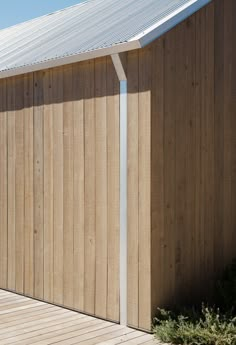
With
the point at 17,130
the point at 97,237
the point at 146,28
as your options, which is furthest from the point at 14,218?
the point at 146,28

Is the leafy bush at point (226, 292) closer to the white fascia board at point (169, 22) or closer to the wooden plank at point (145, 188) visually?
the wooden plank at point (145, 188)

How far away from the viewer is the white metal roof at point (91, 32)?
4.67m

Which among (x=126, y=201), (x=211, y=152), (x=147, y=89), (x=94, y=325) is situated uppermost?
(x=147, y=89)

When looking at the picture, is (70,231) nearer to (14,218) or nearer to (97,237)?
(97,237)

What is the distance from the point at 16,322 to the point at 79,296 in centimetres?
72

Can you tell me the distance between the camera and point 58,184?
5453 mm

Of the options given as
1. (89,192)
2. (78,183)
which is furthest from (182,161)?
(78,183)

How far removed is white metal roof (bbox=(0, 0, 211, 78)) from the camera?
4668 millimetres

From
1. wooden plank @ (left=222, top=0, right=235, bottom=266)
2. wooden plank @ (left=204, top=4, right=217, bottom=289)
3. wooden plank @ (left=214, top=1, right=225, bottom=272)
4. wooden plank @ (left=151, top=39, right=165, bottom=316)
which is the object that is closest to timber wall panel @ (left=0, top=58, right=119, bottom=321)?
wooden plank @ (left=151, top=39, right=165, bottom=316)

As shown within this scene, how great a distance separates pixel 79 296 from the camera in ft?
17.1

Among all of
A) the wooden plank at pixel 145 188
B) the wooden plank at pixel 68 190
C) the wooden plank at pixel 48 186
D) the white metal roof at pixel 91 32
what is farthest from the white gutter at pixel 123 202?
the wooden plank at pixel 48 186

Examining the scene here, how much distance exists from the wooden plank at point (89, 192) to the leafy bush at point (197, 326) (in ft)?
2.84

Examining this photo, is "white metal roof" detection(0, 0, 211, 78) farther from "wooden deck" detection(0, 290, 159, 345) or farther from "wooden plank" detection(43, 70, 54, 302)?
"wooden deck" detection(0, 290, 159, 345)

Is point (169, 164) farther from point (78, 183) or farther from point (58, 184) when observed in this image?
point (58, 184)
